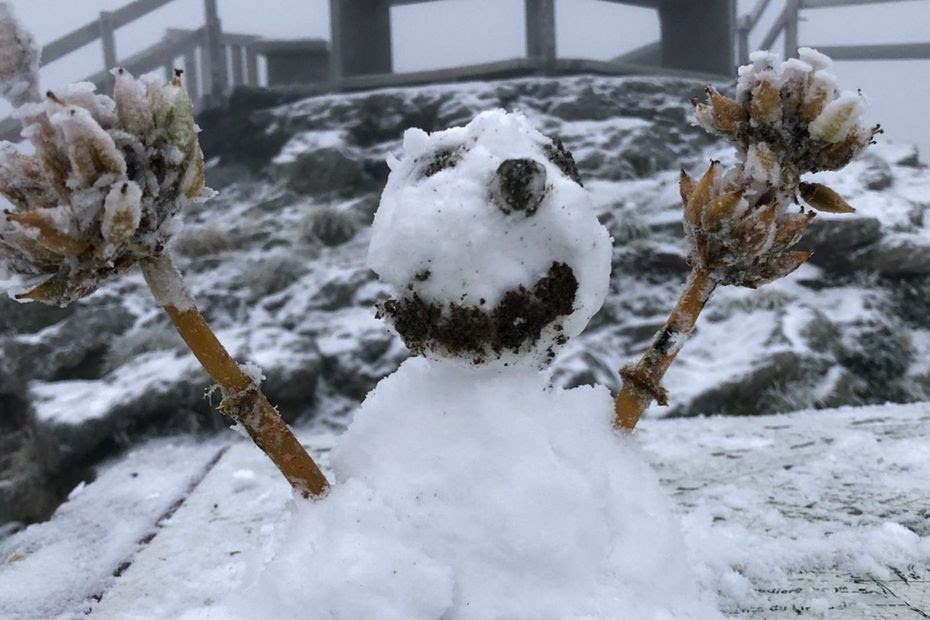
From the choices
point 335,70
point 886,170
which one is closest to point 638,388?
point 886,170

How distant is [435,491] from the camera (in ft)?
1.88

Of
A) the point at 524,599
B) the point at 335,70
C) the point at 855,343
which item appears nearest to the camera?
the point at 524,599

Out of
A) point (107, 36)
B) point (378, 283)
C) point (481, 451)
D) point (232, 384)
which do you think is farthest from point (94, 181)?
point (107, 36)

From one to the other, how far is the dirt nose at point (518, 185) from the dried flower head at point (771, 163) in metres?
0.16

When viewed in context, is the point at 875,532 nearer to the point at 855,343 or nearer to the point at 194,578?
the point at 194,578

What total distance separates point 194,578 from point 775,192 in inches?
31.4

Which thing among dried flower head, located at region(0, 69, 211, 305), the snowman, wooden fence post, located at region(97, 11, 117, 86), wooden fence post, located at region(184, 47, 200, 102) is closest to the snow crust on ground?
the snowman

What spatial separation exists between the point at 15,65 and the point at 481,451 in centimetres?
45

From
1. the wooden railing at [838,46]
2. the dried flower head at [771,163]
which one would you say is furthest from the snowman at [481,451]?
the wooden railing at [838,46]

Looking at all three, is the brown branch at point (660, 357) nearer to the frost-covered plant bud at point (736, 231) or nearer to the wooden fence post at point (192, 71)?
the frost-covered plant bud at point (736, 231)

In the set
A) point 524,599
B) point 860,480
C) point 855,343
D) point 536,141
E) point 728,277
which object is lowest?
point 855,343

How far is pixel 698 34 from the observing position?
5184mm

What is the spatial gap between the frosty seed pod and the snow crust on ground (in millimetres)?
56

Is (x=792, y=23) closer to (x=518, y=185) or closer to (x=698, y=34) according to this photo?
(x=698, y=34)
